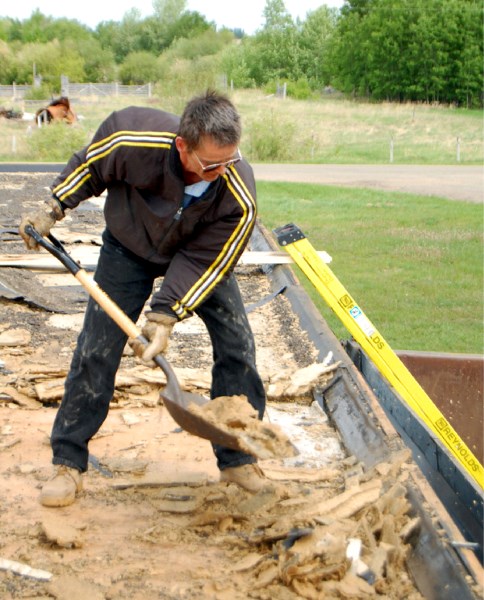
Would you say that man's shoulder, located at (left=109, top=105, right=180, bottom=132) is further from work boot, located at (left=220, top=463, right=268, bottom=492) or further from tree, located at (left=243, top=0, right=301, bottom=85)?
tree, located at (left=243, top=0, right=301, bottom=85)

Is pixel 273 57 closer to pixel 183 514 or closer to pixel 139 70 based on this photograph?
pixel 139 70

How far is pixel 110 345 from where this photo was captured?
13.0 feet

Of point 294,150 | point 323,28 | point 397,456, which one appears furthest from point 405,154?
point 323,28

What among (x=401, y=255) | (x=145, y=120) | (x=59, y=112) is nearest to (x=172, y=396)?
(x=145, y=120)

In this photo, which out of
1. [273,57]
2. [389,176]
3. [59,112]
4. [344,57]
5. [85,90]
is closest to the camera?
[389,176]

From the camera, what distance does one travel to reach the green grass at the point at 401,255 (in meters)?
8.90

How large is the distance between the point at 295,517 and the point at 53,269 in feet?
17.7

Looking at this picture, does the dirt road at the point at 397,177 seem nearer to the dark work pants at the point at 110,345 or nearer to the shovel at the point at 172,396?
the dark work pants at the point at 110,345

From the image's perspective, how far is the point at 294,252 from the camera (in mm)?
6227

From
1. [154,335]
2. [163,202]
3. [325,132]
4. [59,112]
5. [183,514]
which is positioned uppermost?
[163,202]

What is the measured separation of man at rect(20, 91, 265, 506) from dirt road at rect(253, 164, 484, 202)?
48.5 ft

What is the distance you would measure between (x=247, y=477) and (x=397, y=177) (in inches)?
780

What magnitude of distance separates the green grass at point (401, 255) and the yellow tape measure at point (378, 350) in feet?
8.06

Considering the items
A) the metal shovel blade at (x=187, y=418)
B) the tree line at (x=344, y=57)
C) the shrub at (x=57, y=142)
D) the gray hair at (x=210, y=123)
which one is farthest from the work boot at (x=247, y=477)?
the tree line at (x=344, y=57)
